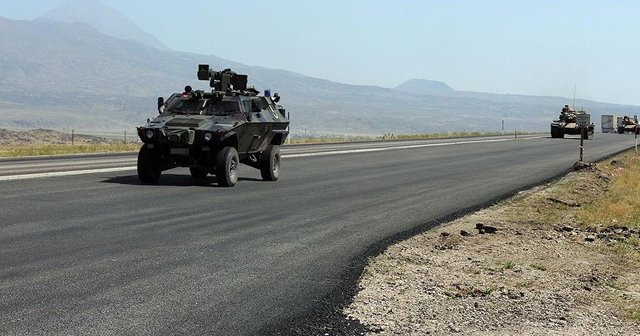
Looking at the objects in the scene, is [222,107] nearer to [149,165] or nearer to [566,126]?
[149,165]

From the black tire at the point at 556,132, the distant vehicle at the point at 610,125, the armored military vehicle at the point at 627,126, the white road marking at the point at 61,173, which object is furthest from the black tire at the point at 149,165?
the distant vehicle at the point at 610,125

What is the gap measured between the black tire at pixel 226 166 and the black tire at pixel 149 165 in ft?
4.77

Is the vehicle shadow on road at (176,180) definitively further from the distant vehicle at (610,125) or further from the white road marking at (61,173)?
the distant vehicle at (610,125)

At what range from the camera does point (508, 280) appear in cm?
840

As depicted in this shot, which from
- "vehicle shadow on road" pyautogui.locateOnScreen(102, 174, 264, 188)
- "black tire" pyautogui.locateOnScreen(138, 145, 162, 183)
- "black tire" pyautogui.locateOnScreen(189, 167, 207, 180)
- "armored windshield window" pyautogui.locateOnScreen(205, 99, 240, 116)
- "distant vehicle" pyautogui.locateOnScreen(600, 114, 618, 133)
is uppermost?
"armored windshield window" pyautogui.locateOnScreen(205, 99, 240, 116)

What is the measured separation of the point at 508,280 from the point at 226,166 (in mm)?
9272

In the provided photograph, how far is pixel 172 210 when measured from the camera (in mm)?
12914

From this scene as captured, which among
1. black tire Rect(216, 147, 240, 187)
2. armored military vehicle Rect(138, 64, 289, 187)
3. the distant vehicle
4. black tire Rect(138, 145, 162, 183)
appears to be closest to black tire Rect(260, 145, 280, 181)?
armored military vehicle Rect(138, 64, 289, 187)

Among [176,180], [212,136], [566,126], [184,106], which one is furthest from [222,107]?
[566,126]

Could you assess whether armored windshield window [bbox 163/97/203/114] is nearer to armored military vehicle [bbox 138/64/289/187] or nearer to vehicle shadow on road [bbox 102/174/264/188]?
armored military vehicle [bbox 138/64/289/187]

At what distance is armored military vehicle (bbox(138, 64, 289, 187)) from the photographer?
1653 cm

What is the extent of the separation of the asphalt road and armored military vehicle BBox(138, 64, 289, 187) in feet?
1.63

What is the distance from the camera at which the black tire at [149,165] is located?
56.1 feet

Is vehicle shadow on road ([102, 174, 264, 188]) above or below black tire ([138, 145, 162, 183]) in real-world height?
below
